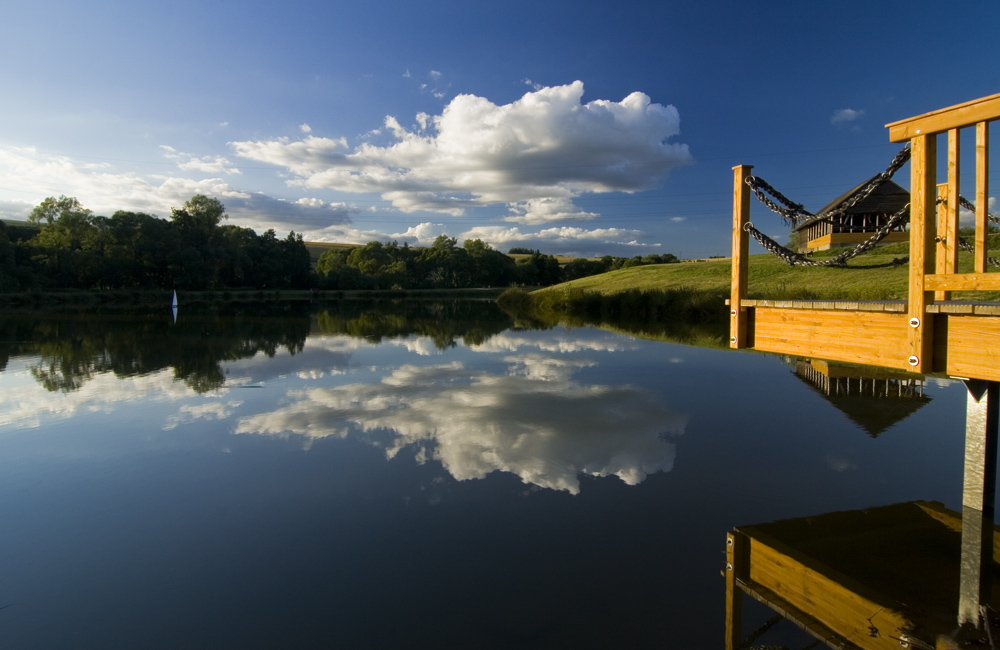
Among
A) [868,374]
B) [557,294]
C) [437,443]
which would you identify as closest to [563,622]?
[437,443]

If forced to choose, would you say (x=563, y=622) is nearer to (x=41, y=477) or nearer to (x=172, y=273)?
(x=41, y=477)

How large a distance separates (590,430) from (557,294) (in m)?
30.2

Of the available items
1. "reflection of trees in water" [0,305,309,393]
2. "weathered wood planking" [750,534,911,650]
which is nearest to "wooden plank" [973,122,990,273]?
"weathered wood planking" [750,534,911,650]

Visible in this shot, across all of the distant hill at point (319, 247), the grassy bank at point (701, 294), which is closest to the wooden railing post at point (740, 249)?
the grassy bank at point (701, 294)

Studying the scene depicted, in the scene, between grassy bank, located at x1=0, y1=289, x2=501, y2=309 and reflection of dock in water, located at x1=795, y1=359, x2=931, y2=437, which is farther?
grassy bank, located at x1=0, y1=289, x2=501, y2=309

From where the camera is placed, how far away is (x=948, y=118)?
4.62m

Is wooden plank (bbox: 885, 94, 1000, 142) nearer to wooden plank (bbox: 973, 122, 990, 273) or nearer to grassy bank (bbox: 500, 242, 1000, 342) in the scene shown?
wooden plank (bbox: 973, 122, 990, 273)

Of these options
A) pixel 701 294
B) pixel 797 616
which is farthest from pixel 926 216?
pixel 701 294

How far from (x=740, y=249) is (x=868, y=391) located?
6.91 meters

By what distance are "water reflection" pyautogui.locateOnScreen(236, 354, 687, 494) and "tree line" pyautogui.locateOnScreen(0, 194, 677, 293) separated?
52.4m

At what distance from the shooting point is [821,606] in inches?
162

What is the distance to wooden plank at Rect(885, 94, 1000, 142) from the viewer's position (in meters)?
4.37

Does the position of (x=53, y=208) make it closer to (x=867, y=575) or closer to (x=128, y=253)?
(x=128, y=253)

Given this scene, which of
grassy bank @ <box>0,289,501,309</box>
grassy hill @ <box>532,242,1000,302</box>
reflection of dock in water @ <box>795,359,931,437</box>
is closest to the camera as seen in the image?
reflection of dock in water @ <box>795,359,931,437</box>
